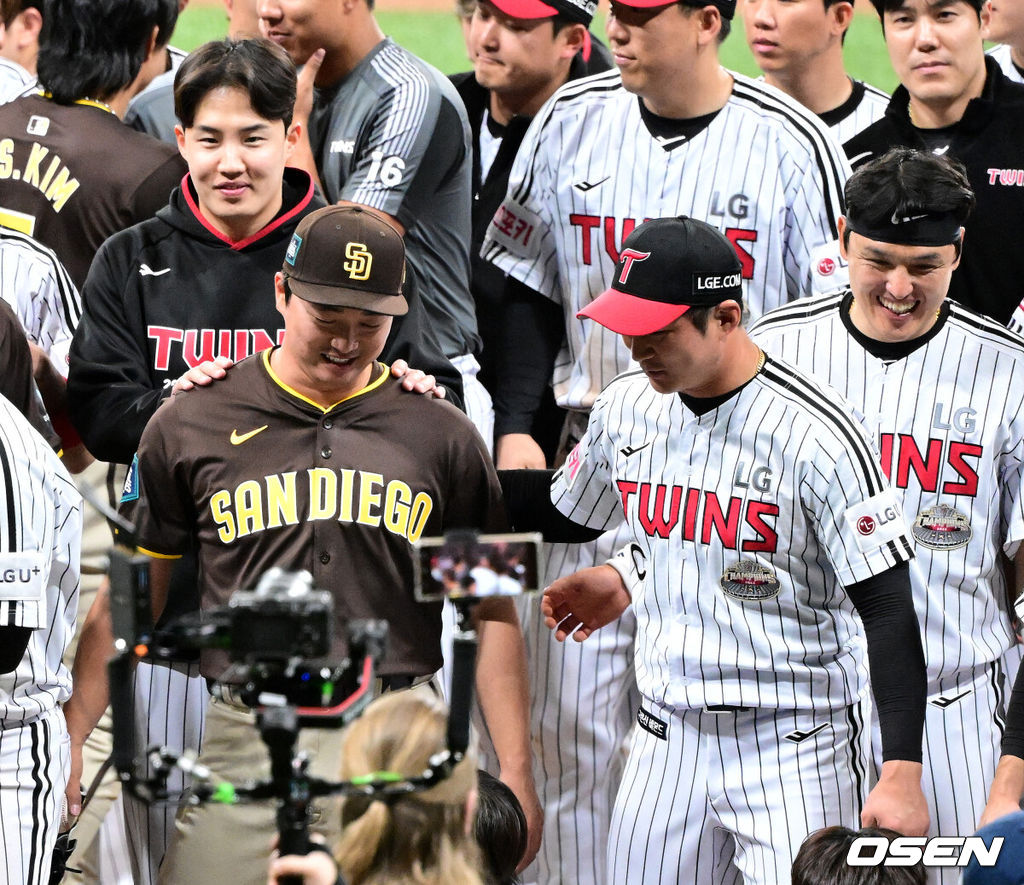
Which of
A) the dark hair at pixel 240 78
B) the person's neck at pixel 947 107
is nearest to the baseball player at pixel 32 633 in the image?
the dark hair at pixel 240 78

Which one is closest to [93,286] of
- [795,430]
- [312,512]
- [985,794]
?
[312,512]

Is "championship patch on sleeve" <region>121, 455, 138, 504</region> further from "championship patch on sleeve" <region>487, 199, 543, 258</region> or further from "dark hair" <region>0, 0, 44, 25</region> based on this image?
"dark hair" <region>0, 0, 44, 25</region>

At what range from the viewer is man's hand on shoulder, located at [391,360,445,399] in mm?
3686

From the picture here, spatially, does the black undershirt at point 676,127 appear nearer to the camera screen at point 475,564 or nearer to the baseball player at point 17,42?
the baseball player at point 17,42

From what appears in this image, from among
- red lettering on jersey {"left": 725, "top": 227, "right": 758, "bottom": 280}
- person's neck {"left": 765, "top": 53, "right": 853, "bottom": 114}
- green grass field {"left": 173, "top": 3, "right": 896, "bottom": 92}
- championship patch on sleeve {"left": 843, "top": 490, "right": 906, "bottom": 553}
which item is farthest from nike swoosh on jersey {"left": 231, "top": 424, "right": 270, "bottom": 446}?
green grass field {"left": 173, "top": 3, "right": 896, "bottom": 92}

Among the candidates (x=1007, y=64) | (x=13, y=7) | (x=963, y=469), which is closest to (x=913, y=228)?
(x=963, y=469)

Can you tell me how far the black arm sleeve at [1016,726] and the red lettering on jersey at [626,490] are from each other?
0.91 m

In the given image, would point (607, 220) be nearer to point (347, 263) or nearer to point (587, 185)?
point (587, 185)

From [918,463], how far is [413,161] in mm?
1677

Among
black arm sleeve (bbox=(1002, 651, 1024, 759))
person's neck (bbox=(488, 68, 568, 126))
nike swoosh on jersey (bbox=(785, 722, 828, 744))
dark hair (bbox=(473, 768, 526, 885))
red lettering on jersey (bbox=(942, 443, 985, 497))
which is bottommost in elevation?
dark hair (bbox=(473, 768, 526, 885))

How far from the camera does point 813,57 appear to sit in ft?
17.4

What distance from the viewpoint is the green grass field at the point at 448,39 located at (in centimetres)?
1216

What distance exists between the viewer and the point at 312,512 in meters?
3.56

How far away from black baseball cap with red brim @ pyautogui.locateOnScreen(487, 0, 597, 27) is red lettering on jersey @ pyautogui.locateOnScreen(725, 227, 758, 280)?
1071 mm
